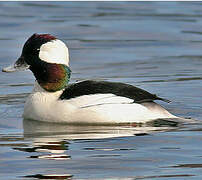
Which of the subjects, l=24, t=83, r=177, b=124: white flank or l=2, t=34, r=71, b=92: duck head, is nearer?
l=24, t=83, r=177, b=124: white flank

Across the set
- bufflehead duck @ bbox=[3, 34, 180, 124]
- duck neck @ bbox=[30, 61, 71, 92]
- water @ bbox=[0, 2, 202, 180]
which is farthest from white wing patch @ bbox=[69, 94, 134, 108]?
duck neck @ bbox=[30, 61, 71, 92]

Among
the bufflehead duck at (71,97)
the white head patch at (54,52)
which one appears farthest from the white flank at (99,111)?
the white head patch at (54,52)

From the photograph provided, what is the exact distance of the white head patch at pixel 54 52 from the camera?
1208 centimetres

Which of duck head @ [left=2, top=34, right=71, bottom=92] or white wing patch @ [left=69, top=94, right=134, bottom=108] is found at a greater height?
duck head @ [left=2, top=34, right=71, bottom=92]

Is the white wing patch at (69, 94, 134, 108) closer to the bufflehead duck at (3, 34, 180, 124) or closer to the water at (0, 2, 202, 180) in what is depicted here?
the bufflehead duck at (3, 34, 180, 124)

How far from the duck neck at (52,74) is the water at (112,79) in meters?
0.62

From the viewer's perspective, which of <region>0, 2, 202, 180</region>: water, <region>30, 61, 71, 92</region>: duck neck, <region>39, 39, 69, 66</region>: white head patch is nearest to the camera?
<region>0, 2, 202, 180</region>: water

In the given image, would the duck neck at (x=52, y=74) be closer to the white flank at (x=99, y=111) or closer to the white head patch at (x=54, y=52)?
the white head patch at (x=54, y=52)

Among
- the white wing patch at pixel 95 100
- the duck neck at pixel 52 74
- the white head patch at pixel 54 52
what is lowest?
the white wing patch at pixel 95 100

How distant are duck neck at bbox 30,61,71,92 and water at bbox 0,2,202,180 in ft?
2.03

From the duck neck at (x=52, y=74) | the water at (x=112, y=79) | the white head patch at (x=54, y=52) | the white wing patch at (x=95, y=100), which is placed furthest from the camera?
the duck neck at (x=52, y=74)

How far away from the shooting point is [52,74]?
40.2 ft

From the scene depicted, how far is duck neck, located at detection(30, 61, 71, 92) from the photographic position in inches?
481

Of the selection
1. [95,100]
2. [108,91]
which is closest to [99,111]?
[95,100]
